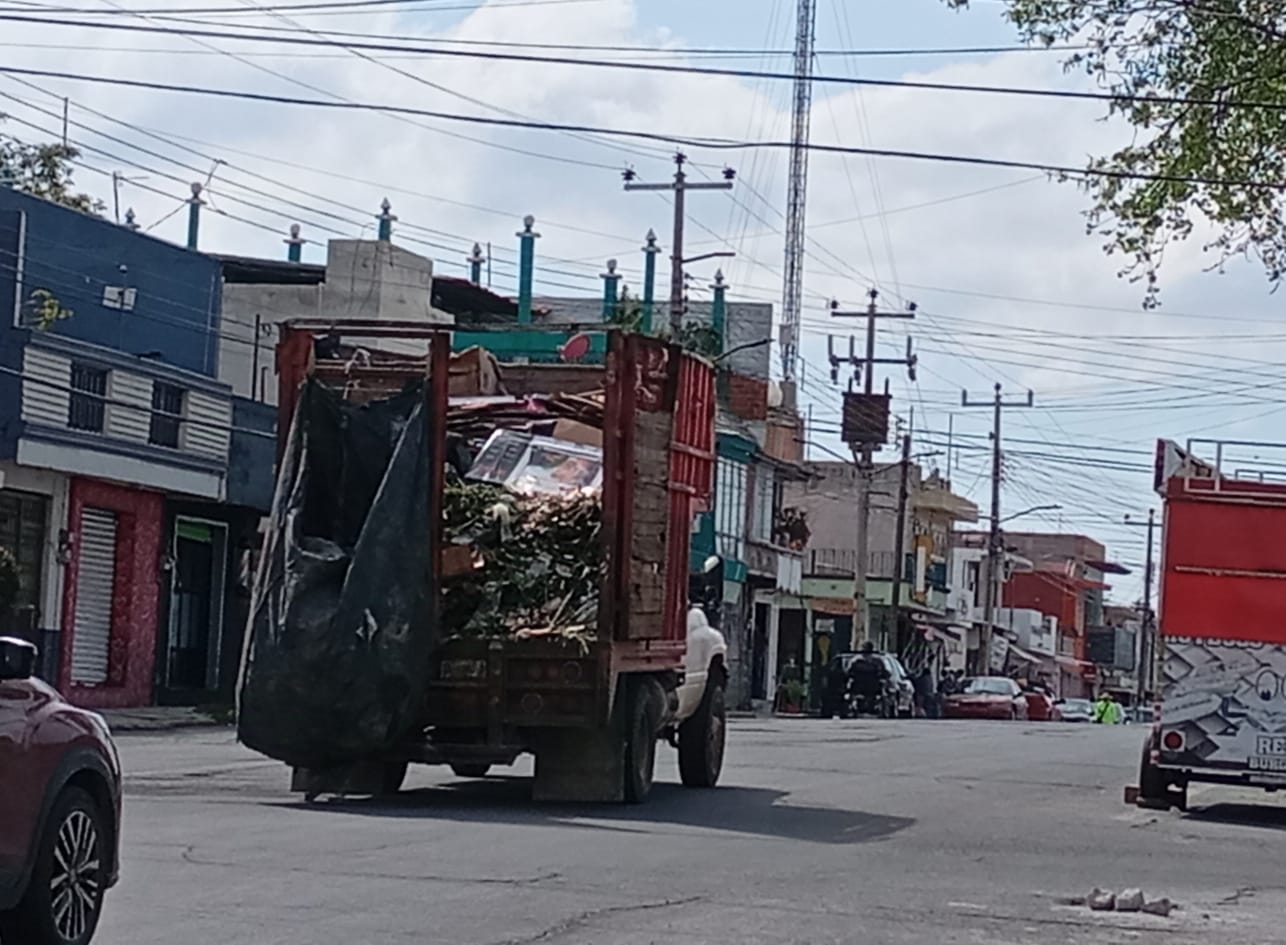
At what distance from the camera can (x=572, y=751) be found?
56.9 ft

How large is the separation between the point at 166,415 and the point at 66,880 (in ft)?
87.2

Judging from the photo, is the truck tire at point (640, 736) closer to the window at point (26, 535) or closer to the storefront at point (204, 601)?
the window at point (26, 535)

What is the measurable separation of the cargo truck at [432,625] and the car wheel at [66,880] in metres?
6.97

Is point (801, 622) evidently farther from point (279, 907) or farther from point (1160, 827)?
point (279, 907)

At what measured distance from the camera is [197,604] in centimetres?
3903

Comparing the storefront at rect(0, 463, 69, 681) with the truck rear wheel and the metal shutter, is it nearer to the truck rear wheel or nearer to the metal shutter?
the metal shutter

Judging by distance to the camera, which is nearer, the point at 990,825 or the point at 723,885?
the point at 723,885

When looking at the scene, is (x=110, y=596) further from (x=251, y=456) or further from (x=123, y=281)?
(x=123, y=281)

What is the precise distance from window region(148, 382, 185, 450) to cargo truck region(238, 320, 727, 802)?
1736cm

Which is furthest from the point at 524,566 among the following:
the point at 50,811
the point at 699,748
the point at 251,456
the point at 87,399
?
the point at 251,456

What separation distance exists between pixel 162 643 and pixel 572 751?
21000 mm

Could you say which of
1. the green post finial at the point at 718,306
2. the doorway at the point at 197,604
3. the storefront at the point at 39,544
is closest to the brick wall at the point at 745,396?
the green post finial at the point at 718,306

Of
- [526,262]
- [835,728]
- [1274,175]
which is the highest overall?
[526,262]

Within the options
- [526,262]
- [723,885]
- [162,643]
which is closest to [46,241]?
[162,643]
